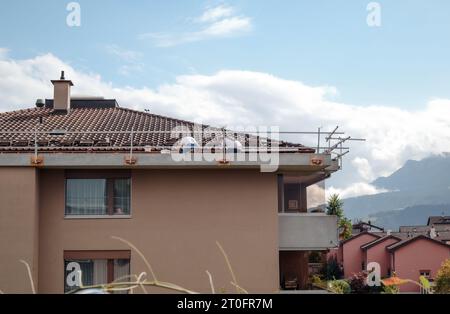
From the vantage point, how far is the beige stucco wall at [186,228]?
15938 millimetres

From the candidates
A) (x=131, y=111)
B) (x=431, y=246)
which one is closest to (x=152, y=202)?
(x=131, y=111)

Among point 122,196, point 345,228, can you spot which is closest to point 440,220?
point 345,228

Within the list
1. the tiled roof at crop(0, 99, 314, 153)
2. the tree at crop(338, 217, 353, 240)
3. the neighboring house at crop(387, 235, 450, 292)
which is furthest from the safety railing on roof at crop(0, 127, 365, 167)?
the tree at crop(338, 217, 353, 240)

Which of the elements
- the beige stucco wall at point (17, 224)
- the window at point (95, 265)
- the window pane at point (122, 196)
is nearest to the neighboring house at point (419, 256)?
the window pane at point (122, 196)

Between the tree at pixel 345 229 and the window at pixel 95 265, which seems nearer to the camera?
the window at pixel 95 265

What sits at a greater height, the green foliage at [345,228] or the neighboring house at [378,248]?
the green foliage at [345,228]

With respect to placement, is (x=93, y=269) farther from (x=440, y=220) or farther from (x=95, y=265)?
(x=440, y=220)

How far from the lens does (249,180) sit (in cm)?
1650

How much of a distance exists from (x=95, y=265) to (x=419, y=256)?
40.5 m

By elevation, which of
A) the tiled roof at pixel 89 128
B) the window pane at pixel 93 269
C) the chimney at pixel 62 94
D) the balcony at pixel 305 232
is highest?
the chimney at pixel 62 94

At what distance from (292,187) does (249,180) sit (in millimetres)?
1471

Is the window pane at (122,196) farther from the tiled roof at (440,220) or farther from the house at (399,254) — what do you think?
the tiled roof at (440,220)

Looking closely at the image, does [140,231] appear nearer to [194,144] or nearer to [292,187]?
[194,144]

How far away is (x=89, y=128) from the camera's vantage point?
62.0 ft
